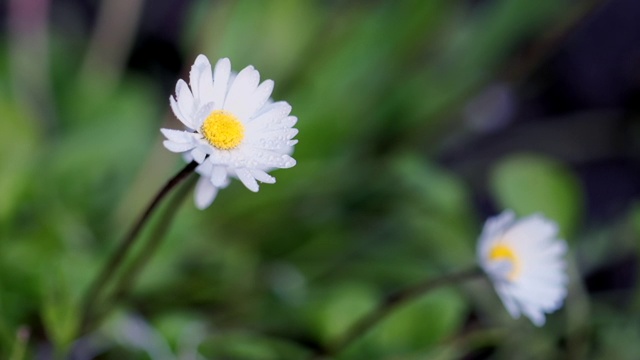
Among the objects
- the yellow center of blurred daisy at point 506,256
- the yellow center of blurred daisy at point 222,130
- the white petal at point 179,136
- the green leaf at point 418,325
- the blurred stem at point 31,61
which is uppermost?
the blurred stem at point 31,61

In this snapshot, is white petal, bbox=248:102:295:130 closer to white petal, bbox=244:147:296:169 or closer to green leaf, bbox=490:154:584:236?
white petal, bbox=244:147:296:169

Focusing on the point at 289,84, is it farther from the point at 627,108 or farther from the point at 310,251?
the point at 627,108

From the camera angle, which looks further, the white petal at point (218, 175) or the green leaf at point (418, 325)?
the green leaf at point (418, 325)

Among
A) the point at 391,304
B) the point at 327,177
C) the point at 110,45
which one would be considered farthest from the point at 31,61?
the point at 391,304

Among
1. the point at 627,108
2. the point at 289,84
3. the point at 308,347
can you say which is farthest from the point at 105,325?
the point at 627,108

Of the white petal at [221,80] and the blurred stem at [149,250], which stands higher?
the blurred stem at [149,250]

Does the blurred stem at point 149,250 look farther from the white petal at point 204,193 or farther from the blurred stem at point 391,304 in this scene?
the blurred stem at point 391,304

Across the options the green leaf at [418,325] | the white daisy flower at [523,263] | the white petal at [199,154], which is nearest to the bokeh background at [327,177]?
the green leaf at [418,325]

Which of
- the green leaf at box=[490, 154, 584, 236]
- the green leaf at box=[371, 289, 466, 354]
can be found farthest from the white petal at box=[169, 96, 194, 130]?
the green leaf at box=[490, 154, 584, 236]
